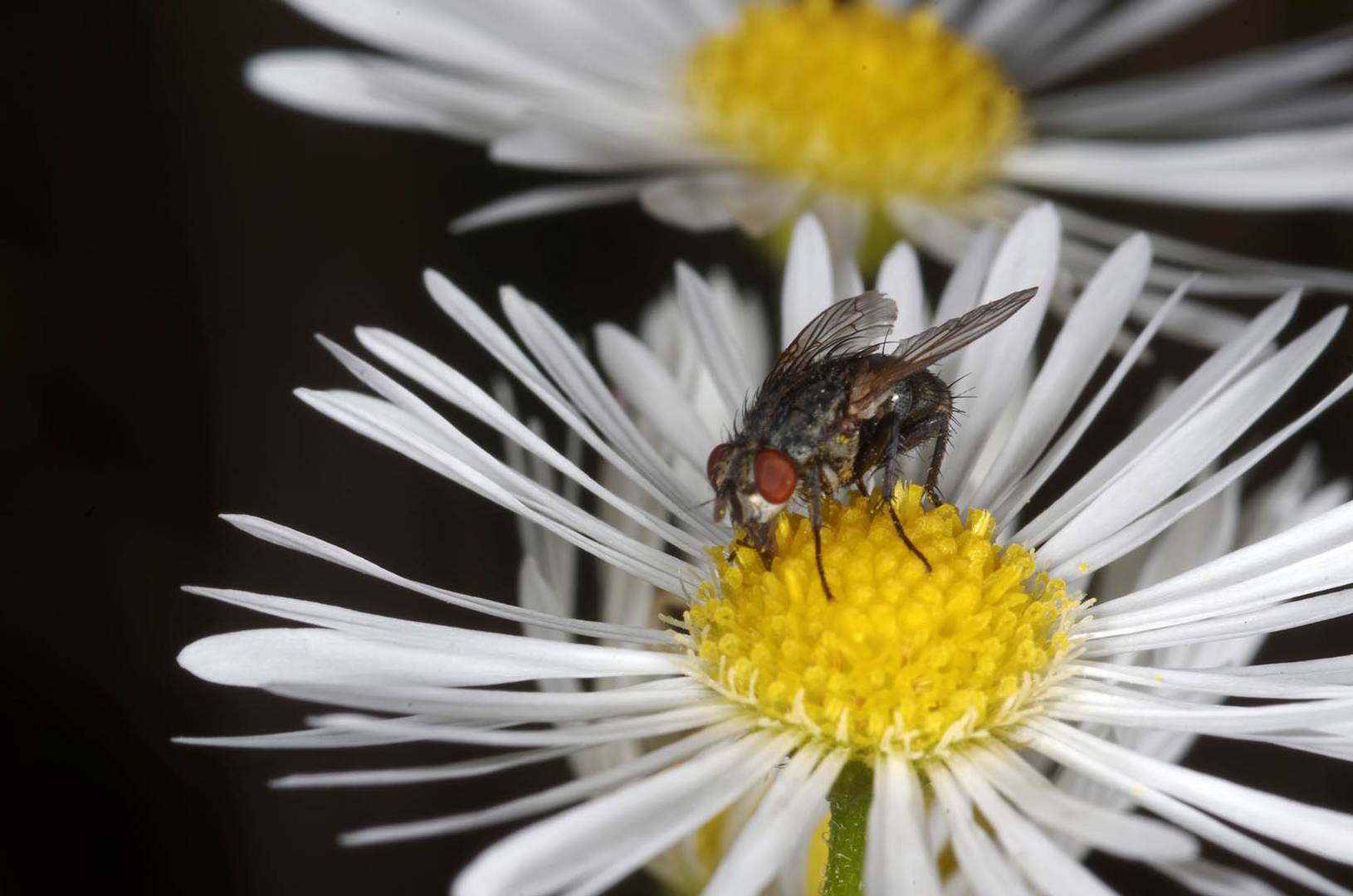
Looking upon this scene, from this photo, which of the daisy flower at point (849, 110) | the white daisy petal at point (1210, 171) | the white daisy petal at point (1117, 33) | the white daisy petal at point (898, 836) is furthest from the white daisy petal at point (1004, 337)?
the white daisy petal at point (1117, 33)

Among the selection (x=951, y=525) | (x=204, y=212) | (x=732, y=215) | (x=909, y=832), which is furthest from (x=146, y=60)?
(x=909, y=832)

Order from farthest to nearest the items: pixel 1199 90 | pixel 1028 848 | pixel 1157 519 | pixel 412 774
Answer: pixel 1199 90 → pixel 1157 519 → pixel 1028 848 → pixel 412 774

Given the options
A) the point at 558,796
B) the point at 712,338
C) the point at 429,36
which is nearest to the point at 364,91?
the point at 429,36

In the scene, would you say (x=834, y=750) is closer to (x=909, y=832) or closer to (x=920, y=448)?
(x=909, y=832)

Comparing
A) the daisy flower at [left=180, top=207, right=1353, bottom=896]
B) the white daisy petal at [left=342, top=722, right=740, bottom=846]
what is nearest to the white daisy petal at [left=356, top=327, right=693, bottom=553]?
the daisy flower at [left=180, top=207, right=1353, bottom=896]

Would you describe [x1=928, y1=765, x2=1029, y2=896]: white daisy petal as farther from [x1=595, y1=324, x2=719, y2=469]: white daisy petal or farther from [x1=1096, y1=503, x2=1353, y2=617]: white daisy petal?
[x1=595, y1=324, x2=719, y2=469]: white daisy petal

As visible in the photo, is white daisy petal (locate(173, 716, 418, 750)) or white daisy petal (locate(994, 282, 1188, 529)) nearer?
white daisy petal (locate(173, 716, 418, 750))

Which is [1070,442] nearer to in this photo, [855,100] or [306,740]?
[306,740]
